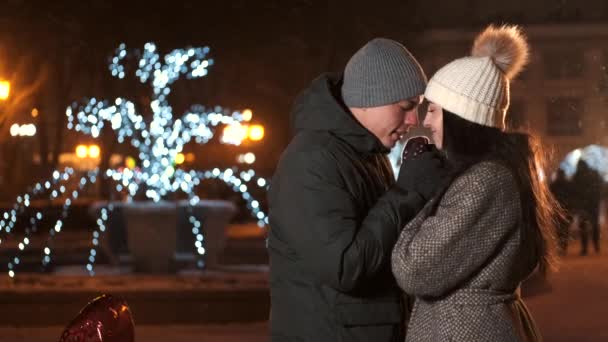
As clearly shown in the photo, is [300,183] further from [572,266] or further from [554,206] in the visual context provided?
[572,266]

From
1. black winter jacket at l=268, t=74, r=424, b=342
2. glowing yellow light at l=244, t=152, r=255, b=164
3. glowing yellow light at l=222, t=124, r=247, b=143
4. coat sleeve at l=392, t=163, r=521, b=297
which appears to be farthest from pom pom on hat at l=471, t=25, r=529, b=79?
glowing yellow light at l=244, t=152, r=255, b=164

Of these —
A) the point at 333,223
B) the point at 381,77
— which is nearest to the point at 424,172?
the point at 333,223

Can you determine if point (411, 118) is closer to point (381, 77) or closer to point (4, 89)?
point (381, 77)

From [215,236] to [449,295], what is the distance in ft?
45.8

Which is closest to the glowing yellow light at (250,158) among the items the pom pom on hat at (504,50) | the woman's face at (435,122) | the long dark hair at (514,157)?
the pom pom on hat at (504,50)

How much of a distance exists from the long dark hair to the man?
9 centimetres

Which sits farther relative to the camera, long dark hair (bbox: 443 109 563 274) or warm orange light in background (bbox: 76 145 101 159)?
warm orange light in background (bbox: 76 145 101 159)

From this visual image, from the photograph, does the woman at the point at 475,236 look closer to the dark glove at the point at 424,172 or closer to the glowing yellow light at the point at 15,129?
the dark glove at the point at 424,172

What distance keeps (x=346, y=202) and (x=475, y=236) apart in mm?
404

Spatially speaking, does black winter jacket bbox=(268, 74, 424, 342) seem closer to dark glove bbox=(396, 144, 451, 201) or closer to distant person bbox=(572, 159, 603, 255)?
dark glove bbox=(396, 144, 451, 201)

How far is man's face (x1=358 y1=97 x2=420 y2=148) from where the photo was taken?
3551 mm

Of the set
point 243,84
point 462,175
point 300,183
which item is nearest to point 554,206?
point 462,175

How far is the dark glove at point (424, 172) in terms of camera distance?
10.7ft

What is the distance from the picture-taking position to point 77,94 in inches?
1601
